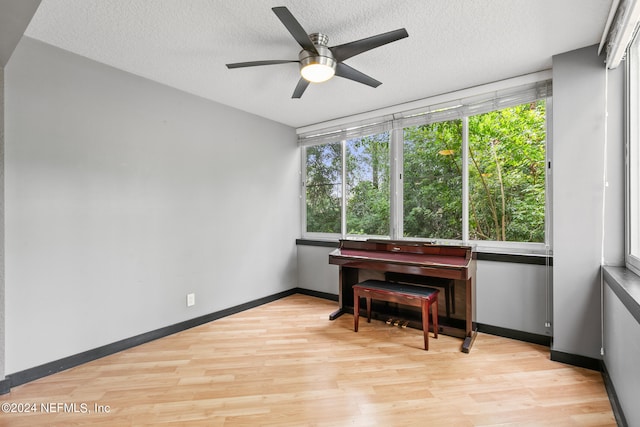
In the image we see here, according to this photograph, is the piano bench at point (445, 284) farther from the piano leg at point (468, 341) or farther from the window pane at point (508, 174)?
the window pane at point (508, 174)

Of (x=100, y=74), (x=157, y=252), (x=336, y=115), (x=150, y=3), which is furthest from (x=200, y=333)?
(x=336, y=115)

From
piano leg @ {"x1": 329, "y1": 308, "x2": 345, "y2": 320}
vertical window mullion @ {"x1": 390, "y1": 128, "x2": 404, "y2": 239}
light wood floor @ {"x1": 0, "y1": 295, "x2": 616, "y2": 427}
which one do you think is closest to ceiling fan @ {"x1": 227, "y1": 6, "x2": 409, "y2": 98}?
vertical window mullion @ {"x1": 390, "y1": 128, "x2": 404, "y2": 239}

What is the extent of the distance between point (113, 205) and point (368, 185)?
2.82 meters

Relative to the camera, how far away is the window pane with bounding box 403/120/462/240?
330 cm

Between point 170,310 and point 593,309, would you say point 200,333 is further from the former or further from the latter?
point 593,309

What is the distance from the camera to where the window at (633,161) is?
2.03m

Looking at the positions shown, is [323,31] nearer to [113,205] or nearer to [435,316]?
[113,205]

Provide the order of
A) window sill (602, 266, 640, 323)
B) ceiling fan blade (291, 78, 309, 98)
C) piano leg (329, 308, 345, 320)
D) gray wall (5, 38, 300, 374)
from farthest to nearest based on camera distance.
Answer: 1. piano leg (329, 308, 345, 320)
2. ceiling fan blade (291, 78, 309, 98)
3. gray wall (5, 38, 300, 374)
4. window sill (602, 266, 640, 323)

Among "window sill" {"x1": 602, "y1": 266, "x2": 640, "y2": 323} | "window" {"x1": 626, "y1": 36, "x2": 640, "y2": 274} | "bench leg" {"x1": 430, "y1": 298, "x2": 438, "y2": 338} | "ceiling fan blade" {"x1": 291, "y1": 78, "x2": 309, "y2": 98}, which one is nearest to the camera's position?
"window sill" {"x1": 602, "y1": 266, "x2": 640, "y2": 323}

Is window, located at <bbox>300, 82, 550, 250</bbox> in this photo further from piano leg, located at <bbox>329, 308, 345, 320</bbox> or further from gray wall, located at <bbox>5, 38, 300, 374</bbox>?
gray wall, located at <bbox>5, 38, 300, 374</bbox>

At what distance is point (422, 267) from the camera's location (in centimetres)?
279

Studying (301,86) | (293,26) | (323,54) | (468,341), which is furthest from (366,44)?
(468,341)

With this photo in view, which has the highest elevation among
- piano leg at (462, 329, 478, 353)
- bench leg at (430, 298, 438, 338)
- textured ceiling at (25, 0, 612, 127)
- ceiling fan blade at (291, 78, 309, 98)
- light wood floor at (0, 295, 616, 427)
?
textured ceiling at (25, 0, 612, 127)

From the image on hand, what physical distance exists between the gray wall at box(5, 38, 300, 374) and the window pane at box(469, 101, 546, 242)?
2631 millimetres
